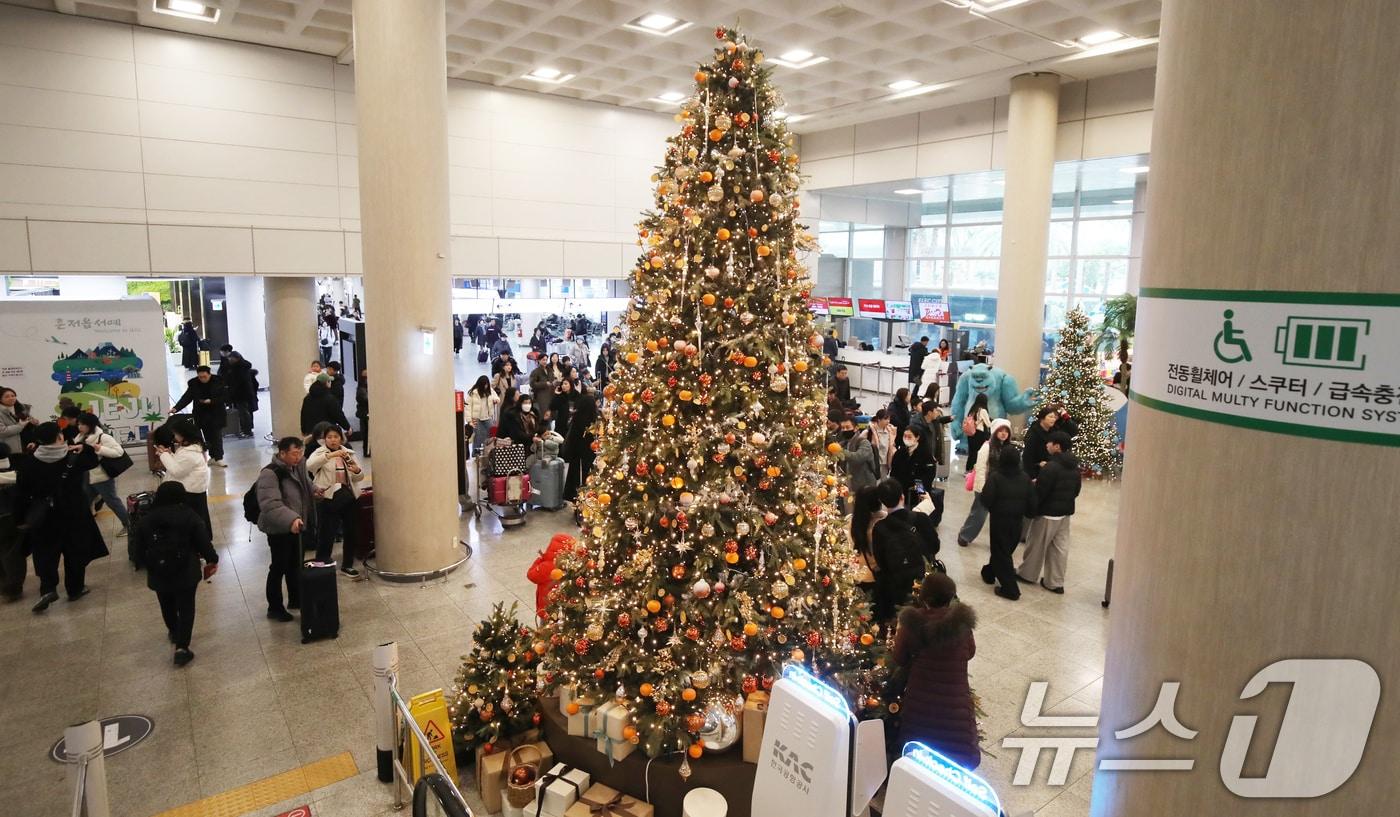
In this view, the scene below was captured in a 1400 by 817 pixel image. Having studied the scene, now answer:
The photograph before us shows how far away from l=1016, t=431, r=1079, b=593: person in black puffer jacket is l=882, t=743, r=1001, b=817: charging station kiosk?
586 centimetres

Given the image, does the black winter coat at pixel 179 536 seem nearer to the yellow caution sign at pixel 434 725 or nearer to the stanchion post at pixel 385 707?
the stanchion post at pixel 385 707

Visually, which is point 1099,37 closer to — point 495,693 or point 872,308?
point 872,308

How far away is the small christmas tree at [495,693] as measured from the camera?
4770 millimetres

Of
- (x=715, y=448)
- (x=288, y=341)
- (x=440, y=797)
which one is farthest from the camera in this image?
(x=288, y=341)

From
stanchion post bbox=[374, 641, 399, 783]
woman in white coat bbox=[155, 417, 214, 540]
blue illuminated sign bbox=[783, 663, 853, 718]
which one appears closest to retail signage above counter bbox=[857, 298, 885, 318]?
woman in white coat bbox=[155, 417, 214, 540]

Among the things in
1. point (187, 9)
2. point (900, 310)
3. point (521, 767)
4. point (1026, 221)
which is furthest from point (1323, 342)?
point (900, 310)

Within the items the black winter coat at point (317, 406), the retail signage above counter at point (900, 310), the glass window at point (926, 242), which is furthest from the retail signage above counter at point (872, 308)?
the black winter coat at point (317, 406)

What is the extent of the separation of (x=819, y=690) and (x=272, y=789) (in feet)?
12.0

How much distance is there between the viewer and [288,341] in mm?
12438

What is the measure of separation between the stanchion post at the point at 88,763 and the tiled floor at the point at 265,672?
30.9 inches

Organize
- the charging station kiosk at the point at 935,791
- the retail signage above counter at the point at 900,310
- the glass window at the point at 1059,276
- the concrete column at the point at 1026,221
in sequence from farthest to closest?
the retail signage above counter at the point at 900,310
the glass window at the point at 1059,276
the concrete column at the point at 1026,221
the charging station kiosk at the point at 935,791

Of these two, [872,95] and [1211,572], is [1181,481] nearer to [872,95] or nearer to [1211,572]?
[1211,572]

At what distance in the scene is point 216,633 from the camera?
21.7 ft

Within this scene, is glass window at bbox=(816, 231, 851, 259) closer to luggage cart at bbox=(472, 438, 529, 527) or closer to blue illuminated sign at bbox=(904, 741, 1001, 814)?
luggage cart at bbox=(472, 438, 529, 527)
